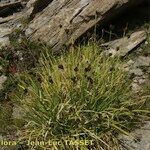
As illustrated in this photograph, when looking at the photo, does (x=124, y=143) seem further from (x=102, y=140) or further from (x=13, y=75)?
(x=13, y=75)

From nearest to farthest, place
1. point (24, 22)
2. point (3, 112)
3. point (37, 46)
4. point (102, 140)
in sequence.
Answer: point (102, 140), point (3, 112), point (37, 46), point (24, 22)

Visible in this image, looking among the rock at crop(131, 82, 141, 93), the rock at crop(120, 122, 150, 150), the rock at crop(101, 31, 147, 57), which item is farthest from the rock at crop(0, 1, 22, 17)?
the rock at crop(120, 122, 150, 150)

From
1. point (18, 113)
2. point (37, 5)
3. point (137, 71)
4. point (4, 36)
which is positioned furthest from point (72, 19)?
point (18, 113)

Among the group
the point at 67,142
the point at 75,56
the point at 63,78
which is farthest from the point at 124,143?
the point at 75,56

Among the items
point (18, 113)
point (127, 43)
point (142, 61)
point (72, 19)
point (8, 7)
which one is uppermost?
point (8, 7)

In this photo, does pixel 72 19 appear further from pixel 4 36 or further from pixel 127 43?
pixel 4 36

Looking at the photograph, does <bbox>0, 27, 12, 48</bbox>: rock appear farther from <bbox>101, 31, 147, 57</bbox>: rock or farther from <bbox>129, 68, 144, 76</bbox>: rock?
<bbox>129, 68, 144, 76</bbox>: rock
